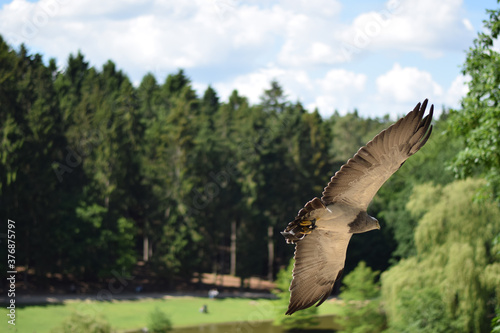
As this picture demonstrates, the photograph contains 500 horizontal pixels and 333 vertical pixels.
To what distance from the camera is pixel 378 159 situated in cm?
707

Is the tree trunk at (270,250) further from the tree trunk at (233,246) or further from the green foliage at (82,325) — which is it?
the green foliage at (82,325)

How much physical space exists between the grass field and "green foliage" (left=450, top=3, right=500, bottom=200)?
24.6 meters

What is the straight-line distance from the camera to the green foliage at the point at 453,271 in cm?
2647

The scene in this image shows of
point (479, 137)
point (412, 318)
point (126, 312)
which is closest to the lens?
point (479, 137)

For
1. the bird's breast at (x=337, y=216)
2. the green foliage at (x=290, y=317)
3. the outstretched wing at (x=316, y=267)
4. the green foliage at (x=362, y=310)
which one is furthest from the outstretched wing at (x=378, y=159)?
the green foliage at (x=290, y=317)

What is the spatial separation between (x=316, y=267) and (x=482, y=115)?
7.35 meters

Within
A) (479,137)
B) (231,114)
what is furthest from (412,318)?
(231,114)

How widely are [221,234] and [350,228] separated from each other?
4461 cm

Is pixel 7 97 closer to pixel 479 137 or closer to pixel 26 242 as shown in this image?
pixel 26 242

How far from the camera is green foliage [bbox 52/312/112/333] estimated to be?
24.9 metres

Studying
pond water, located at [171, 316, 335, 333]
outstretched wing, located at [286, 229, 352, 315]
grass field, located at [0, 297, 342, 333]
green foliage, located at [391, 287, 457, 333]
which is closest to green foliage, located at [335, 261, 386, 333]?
green foliage, located at [391, 287, 457, 333]

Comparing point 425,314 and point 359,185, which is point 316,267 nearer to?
point 359,185

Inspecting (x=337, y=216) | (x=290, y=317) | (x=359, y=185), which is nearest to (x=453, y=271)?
(x=290, y=317)

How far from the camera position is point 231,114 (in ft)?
221
